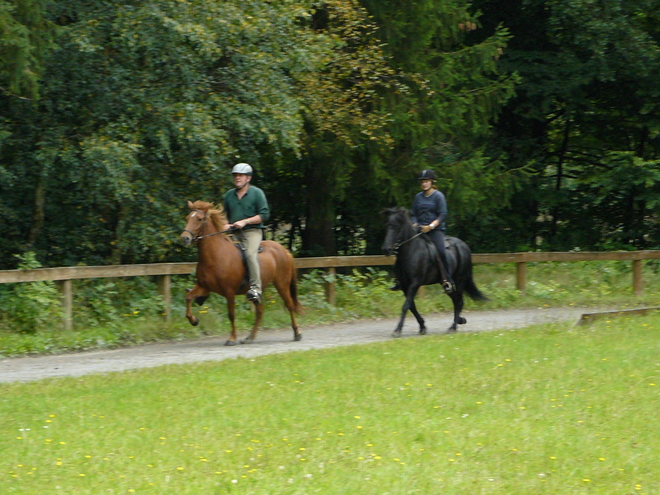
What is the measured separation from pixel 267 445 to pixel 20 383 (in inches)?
158

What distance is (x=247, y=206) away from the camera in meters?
14.5

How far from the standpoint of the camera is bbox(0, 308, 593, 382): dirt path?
12180 millimetres

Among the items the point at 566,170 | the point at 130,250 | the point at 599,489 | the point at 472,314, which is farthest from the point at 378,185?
the point at 599,489

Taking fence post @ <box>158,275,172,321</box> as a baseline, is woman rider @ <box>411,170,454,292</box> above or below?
above

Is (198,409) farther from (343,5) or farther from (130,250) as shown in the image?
(343,5)

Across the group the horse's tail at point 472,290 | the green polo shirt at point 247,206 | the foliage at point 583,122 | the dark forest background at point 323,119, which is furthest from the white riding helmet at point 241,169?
A: the foliage at point 583,122

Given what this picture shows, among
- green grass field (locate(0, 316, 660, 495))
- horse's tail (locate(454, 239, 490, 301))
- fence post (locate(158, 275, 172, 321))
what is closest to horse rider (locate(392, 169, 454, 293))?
horse's tail (locate(454, 239, 490, 301))

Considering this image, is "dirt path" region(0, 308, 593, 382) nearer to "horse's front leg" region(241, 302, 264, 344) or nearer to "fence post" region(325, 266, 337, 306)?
"horse's front leg" region(241, 302, 264, 344)

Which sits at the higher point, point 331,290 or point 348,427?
point 331,290

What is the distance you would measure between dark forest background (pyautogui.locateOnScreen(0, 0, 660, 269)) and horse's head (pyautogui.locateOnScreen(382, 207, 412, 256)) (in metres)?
2.22

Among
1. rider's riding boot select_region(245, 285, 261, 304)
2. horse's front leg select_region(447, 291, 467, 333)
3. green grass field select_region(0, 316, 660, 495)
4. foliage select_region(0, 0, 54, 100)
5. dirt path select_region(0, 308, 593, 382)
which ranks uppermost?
foliage select_region(0, 0, 54, 100)

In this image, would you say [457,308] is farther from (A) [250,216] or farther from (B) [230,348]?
(B) [230,348]

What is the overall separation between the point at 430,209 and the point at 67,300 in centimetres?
609

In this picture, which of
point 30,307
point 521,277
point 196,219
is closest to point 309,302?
point 196,219
